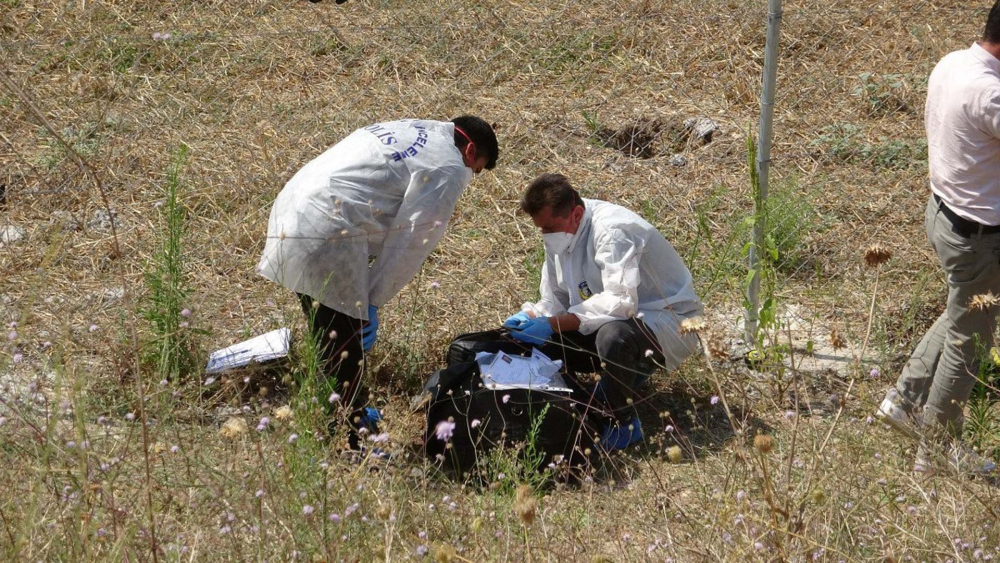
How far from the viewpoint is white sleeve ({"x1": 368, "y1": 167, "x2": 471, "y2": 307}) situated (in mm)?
3873

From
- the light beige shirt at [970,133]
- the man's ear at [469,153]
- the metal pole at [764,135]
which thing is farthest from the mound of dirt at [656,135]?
the light beige shirt at [970,133]

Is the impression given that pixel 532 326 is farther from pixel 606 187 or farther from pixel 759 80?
pixel 759 80

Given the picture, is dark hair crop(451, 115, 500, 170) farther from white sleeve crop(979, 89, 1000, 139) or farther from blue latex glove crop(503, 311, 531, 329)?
white sleeve crop(979, 89, 1000, 139)

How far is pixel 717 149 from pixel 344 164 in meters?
3.12

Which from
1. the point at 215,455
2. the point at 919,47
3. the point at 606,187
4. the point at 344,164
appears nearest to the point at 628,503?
the point at 215,455

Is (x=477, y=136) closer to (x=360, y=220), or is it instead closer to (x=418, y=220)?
(x=418, y=220)

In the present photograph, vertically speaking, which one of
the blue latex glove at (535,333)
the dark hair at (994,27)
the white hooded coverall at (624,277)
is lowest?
the blue latex glove at (535,333)

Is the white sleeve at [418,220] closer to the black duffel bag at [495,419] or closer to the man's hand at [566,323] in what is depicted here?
the black duffel bag at [495,419]

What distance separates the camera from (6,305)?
4645mm

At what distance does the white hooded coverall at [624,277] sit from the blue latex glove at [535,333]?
13cm

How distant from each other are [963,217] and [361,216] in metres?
2.09

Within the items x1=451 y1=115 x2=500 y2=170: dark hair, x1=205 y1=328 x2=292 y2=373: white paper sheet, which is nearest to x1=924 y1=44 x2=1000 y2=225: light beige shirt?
x1=451 y1=115 x2=500 y2=170: dark hair

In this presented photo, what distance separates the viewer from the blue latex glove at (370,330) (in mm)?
4109

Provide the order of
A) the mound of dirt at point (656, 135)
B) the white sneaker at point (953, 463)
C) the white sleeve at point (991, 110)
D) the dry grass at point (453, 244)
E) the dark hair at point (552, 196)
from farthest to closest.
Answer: the mound of dirt at point (656, 135) < the dark hair at point (552, 196) < the white sleeve at point (991, 110) < the white sneaker at point (953, 463) < the dry grass at point (453, 244)
